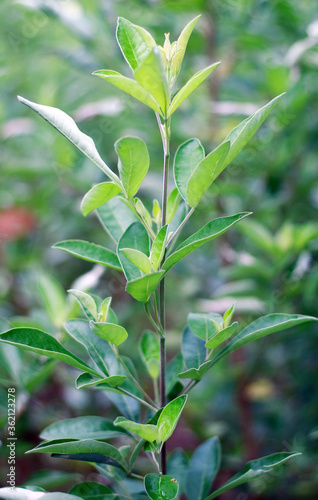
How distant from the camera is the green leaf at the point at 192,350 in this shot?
0.67 m

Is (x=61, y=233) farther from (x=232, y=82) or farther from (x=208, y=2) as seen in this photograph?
(x=208, y=2)

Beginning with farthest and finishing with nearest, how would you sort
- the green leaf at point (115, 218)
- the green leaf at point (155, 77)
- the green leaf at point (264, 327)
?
1. the green leaf at point (115, 218)
2. the green leaf at point (264, 327)
3. the green leaf at point (155, 77)

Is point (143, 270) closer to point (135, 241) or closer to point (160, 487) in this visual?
point (135, 241)

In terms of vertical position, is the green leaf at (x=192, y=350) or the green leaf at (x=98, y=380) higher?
the green leaf at (x=98, y=380)

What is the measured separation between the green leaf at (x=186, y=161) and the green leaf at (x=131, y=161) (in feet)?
0.26

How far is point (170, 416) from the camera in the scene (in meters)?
0.57

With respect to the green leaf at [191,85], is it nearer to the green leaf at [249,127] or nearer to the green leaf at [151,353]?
the green leaf at [249,127]

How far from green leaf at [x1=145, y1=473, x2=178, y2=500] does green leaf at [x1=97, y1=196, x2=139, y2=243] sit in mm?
324

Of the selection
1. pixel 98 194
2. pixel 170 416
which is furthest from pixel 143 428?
pixel 98 194

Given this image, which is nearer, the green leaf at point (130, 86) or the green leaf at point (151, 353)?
the green leaf at point (130, 86)

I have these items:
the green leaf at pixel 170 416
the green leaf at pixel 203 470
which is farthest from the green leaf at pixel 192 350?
the green leaf at pixel 203 470

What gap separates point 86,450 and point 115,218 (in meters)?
0.32

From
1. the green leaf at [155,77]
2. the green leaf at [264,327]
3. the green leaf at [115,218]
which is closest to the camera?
the green leaf at [155,77]

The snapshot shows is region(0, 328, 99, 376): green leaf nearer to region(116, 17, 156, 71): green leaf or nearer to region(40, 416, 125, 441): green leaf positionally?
region(40, 416, 125, 441): green leaf
